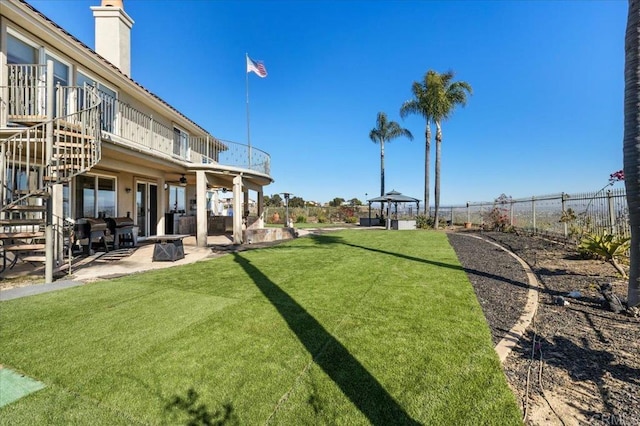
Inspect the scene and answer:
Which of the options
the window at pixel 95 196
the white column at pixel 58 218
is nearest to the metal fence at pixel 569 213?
the white column at pixel 58 218

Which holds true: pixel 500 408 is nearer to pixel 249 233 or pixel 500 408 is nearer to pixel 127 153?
pixel 127 153

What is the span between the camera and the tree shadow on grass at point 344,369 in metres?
2.09

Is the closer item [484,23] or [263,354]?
[263,354]

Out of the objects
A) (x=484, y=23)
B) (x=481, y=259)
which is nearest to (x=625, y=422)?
(x=481, y=259)

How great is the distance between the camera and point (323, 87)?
70.1 ft

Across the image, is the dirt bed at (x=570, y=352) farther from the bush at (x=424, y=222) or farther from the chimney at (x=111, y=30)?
the chimney at (x=111, y=30)

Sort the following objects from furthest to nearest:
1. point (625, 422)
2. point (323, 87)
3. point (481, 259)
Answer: point (323, 87) < point (481, 259) < point (625, 422)

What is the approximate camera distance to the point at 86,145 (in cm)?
659

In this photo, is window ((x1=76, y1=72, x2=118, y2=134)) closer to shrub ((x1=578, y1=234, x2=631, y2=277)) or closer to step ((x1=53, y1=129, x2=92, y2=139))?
step ((x1=53, y1=129, x2=92, y2=139))

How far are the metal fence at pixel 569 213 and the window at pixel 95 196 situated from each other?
1592 centimetres

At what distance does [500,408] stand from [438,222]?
69.2 ft

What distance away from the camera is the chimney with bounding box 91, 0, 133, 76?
479 inches

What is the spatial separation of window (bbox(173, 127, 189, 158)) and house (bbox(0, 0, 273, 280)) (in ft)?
0.24

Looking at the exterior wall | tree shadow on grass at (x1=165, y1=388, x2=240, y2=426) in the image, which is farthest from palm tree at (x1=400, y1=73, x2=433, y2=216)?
tree shadow on grass at (x1=165, y1=388, x2=240, y2=426)
